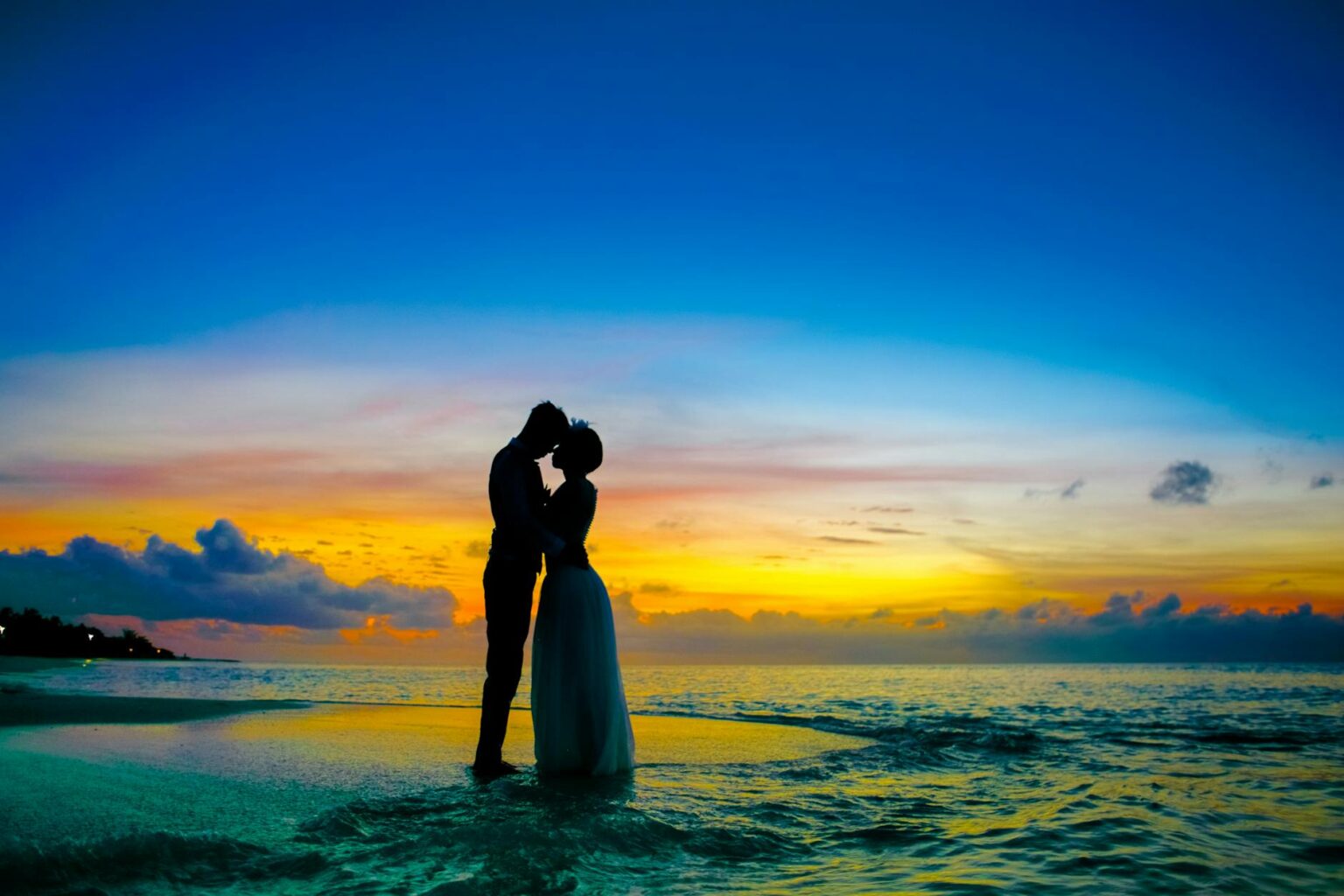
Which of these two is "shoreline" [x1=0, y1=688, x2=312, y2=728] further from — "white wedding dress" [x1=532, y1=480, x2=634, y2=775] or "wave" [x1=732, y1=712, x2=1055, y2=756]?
"wave" [x1=732, y1=712, x2=1055, y2=756]

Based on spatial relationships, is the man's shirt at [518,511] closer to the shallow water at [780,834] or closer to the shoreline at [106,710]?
the shallow water at [780,834]

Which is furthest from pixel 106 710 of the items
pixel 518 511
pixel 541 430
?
pixel 541 430

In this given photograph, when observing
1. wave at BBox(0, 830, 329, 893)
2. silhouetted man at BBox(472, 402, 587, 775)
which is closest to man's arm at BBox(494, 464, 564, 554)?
silhouetted man at BBox(472, 402, 587, 775)

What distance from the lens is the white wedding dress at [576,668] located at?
6980 mm

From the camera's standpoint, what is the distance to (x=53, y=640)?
180 feet

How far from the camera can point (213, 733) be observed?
29.6 ft

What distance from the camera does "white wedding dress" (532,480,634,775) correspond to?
275 inches

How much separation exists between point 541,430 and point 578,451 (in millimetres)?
356

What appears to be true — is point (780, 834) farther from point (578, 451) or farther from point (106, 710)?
point (106, 710)

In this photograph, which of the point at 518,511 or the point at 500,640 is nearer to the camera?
the point at 518,511

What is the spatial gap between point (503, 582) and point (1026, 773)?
5.54 m

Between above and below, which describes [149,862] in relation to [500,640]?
below

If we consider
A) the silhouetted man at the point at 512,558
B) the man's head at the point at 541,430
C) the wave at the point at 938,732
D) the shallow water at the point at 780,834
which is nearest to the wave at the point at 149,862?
the shallow water at the point at 780,834

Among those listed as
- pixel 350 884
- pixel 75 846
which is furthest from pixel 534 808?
pixel 75 846
